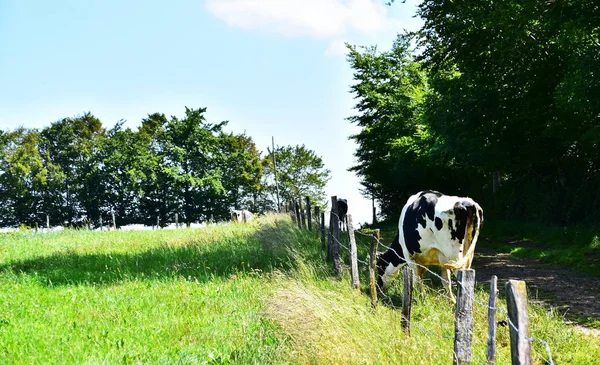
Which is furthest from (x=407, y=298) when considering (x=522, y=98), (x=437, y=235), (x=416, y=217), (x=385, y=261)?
(x=522, y=98)

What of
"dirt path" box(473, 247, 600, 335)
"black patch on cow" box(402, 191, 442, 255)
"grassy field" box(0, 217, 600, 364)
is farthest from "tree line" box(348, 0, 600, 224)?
"grassy field" box(0, 217, 600, 364)

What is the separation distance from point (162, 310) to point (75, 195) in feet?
168

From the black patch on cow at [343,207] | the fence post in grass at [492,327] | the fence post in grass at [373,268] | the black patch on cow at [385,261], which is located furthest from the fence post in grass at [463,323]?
→ the black patch on cow at [343,207]

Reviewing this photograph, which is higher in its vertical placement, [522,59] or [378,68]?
[378,68]

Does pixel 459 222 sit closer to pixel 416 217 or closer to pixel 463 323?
pixel 416 217

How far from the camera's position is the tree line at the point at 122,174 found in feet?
171

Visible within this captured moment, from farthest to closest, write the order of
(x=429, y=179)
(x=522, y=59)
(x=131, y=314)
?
(x=429, y=179) → (x=522, y=59) → (x=131, y=314)

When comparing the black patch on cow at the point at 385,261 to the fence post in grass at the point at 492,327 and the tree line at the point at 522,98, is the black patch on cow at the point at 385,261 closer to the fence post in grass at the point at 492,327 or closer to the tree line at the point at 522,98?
the fence post in grass at the point at 492,327

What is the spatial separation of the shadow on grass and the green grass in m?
7.74

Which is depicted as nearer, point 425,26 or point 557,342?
point 557,342

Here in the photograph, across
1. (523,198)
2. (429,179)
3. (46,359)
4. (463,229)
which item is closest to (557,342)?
(463,229)

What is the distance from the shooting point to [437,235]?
29.1ft

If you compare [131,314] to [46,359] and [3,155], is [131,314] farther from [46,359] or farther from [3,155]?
[3,155]

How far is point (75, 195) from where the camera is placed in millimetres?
54469
